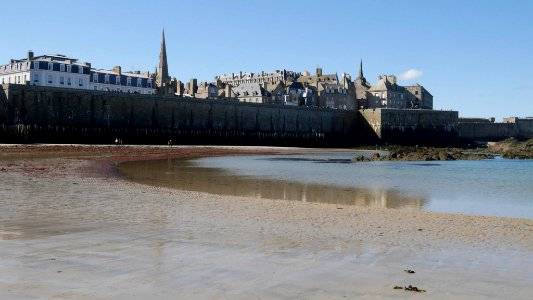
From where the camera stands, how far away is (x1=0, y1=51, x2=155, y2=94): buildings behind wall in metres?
64.9

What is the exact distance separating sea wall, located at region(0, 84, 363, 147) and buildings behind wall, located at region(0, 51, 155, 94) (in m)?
13.9

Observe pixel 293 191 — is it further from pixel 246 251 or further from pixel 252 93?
pixel 252 93

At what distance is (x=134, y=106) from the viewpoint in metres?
54.1

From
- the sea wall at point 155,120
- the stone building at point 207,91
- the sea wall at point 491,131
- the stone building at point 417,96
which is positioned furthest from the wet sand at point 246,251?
the stone building at point 417,96

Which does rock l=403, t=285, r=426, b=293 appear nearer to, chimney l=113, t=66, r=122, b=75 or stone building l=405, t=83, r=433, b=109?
chimney l=113, t=66, r=122, b=75

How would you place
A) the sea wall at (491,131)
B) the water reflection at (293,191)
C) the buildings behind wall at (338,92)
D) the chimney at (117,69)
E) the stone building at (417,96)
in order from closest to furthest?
1. the water reflection at (293,191)
2. the chimney at (117,69)
3. the sea wall at (491,131)
4. the buildings behind wall at (338,92)
5. the stone building at (417,96)

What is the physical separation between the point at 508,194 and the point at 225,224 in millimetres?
11867

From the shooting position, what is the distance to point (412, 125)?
76875 millimetres

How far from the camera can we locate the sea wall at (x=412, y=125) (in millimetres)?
73500

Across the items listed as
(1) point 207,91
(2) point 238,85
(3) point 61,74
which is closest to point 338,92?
(2) point 238,85

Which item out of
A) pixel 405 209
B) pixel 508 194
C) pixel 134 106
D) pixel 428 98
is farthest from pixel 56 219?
pixel 428 98

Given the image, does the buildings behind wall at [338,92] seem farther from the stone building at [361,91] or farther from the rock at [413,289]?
the rock at [413,289]

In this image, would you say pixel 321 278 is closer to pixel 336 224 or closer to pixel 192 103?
pixel 336 224

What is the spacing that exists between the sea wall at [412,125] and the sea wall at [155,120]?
3.74m
